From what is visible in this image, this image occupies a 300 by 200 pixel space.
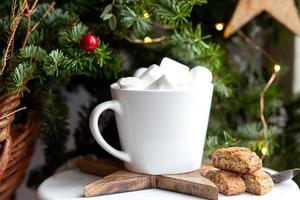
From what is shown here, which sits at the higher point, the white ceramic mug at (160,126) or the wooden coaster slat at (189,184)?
the white ceramic mug at (160,126)

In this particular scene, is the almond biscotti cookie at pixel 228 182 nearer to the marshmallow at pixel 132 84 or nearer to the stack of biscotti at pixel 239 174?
the stack of biscotti at pixel 239 174

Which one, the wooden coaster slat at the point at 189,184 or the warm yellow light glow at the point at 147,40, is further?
the warm yellow light glow at the point at 147,40

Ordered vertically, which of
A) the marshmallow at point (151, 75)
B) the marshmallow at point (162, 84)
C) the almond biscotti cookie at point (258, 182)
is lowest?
the almond biscotti cookie at point (258, 182)

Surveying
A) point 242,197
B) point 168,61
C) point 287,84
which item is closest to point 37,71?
point 168,61

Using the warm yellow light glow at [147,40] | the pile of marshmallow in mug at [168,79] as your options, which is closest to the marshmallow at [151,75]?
the pile of marshmallow in mug at [168,79]

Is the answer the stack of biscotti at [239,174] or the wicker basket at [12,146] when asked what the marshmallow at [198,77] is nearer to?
the stack of biscotti at [239,174]

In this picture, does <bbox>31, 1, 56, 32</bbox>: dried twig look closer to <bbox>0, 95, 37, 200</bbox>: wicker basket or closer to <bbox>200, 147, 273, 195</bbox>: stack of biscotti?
<bbox>0, 95, 37, 200</bbox>: wicker basket

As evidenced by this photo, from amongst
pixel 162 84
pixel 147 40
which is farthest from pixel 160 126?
pixel 147 40
